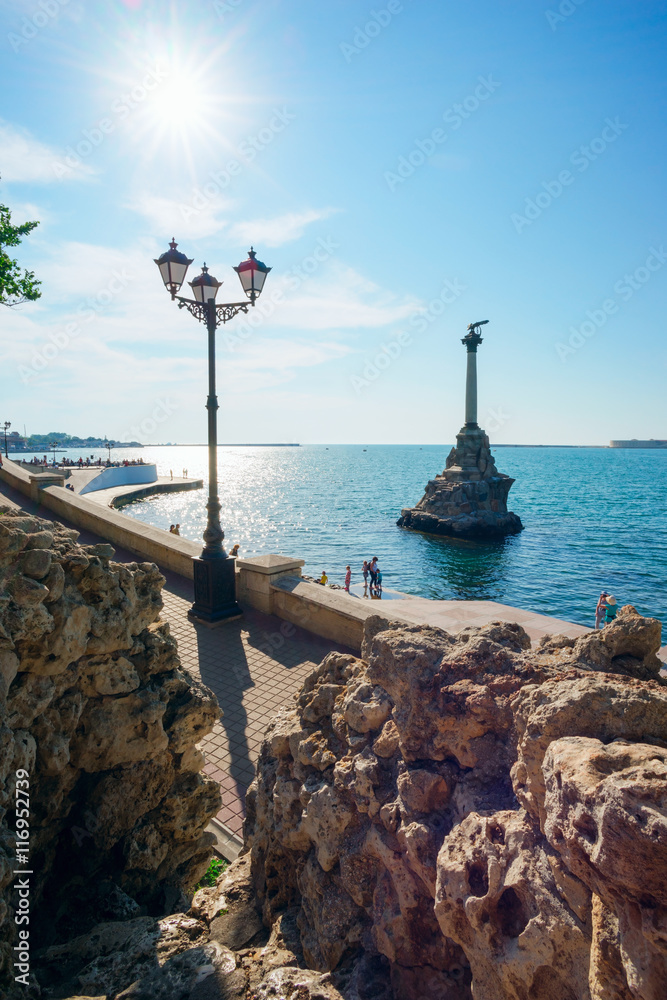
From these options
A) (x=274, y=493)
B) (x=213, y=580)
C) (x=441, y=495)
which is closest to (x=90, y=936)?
(x=213, y=580)

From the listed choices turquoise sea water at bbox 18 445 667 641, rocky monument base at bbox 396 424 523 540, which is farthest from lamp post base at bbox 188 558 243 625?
rocky monument base at bbox 396 424 523 540

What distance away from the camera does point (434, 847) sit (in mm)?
2045

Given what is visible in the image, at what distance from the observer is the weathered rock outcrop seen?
266 centimetres

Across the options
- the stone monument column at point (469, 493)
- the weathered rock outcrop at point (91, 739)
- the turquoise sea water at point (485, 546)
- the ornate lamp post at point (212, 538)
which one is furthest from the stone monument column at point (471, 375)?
the weathered rock outcrop at point (91, 739)

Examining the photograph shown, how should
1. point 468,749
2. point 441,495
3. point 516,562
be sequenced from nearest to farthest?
point 468,749, point 516,562, point 441,495

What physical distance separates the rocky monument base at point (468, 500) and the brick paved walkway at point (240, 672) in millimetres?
32333

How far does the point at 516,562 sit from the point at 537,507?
97.8 feet

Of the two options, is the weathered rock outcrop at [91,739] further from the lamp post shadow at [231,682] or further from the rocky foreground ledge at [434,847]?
the lamp post shadow at [231,682]

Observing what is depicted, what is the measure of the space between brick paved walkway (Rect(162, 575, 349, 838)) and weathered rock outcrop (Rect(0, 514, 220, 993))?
4.23ft

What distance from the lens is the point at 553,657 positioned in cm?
243

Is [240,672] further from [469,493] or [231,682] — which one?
[469,493]

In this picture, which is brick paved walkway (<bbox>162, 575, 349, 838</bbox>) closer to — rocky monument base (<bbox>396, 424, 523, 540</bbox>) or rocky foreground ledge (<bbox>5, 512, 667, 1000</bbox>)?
rocky foreground ledge (<bbox>5, 512, 667, 1000</bbox>)

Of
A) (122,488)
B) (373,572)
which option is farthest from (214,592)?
(122,488)

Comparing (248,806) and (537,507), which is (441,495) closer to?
(537,507)
